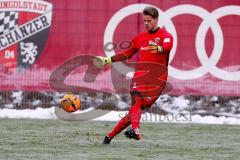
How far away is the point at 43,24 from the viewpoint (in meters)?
15.7

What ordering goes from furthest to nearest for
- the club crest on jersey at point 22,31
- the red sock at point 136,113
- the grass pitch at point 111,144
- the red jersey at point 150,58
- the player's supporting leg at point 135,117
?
the club crest on jersey at point 22,31 → the red jersey at point 150,58 → the red sock at point 136,113 → the player's supporting leg at point 135,117 → the grass pitch at point 111,144

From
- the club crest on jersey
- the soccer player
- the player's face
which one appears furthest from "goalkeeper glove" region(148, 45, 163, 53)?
the club crest on jersey

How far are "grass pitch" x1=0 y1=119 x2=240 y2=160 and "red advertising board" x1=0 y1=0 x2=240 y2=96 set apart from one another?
4.03ft

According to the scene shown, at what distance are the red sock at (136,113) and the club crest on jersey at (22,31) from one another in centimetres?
526

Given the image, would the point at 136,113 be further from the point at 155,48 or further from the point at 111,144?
the point at 155,48

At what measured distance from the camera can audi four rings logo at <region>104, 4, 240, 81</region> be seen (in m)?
15.7

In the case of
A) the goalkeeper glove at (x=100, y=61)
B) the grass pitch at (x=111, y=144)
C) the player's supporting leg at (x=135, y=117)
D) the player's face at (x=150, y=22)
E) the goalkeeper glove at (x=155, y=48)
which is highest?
the player's face at (x=150, y=22)

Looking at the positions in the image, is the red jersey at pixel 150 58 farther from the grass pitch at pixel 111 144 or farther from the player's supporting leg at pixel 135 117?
the grass pitch at pixel 111 144

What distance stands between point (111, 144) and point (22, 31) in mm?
5237

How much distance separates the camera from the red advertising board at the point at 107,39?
51.3ft

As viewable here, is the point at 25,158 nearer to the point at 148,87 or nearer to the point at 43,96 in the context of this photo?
the point at 148,87

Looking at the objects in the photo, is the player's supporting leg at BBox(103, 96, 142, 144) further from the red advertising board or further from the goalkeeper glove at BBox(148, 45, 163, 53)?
the red advertising board

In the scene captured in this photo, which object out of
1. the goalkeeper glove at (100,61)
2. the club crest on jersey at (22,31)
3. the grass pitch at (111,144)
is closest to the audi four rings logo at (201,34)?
the club crest on jersey at (22,31)

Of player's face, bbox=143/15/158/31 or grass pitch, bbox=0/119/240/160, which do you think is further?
player's face, bbox=143/15/158/31
